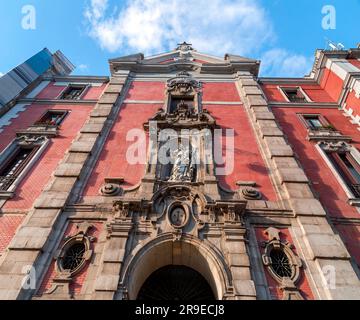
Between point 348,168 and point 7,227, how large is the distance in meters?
13.2

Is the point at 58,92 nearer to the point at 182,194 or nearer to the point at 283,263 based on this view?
the point at 182,194

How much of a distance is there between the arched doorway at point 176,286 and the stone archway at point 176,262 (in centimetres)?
15

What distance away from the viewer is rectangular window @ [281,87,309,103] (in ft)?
54.2

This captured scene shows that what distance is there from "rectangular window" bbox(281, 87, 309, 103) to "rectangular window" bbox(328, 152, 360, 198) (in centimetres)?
512

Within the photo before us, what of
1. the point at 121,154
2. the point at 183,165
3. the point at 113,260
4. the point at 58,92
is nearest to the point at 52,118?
the point at 58,92

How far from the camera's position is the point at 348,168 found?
1155 cm

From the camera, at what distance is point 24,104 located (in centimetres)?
1549

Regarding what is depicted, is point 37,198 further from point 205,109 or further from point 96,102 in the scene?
point 205,109

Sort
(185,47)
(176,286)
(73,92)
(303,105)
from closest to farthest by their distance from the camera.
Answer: (176,286) → (303,105) → (73,92) → (185,47)

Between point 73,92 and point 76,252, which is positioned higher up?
point 73,92

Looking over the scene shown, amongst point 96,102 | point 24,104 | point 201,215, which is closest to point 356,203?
point 201,215

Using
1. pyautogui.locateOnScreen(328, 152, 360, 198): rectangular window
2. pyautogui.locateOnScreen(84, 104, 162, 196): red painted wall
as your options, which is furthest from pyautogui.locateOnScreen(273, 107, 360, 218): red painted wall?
pyautogui.locateOnScreen(84, 104, 162, 196): red painted wall

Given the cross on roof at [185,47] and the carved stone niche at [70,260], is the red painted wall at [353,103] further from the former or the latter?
the carved stone niche at [70,260]

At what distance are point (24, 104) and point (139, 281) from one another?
12.6m
